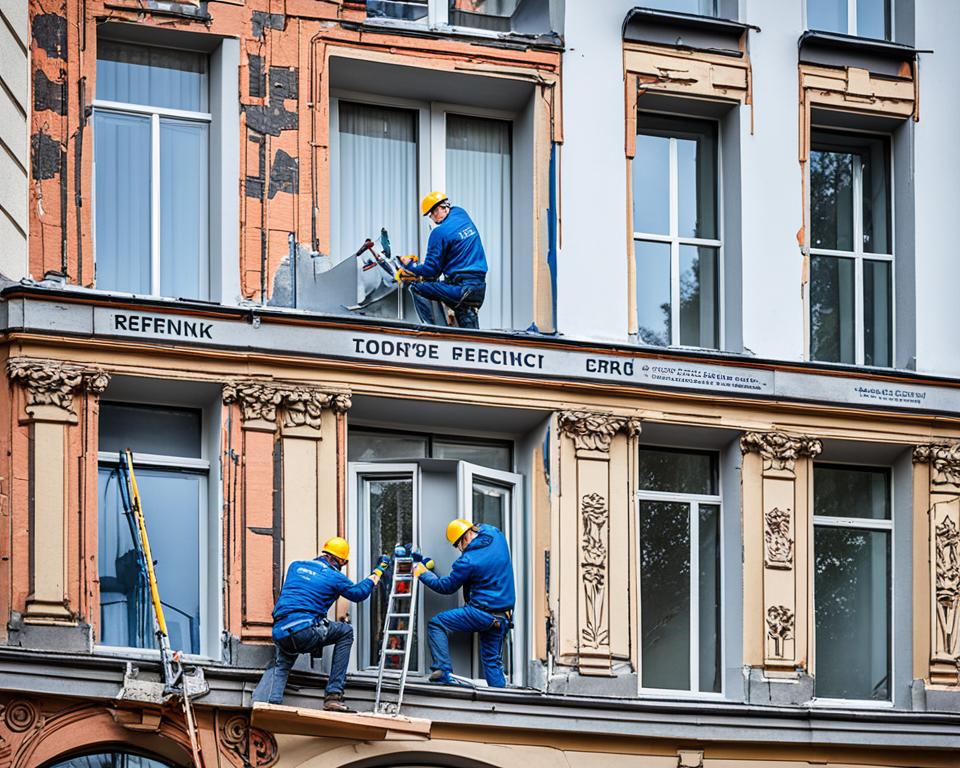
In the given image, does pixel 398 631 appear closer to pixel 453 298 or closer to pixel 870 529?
pixel 453 298

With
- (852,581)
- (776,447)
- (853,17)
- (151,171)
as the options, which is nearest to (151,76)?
(151,171)

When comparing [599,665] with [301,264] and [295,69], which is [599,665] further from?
[295,69]

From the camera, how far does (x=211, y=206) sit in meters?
27.6

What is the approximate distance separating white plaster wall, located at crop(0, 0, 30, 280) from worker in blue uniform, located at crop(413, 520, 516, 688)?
Answer: 536 cm

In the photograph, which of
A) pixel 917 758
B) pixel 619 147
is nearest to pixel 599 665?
pixel 917 758

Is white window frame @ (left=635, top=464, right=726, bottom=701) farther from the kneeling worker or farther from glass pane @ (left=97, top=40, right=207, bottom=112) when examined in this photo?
glass pane @ (left=97, top=40, right=207, bottom=112)

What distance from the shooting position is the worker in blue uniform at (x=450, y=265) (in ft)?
91.3

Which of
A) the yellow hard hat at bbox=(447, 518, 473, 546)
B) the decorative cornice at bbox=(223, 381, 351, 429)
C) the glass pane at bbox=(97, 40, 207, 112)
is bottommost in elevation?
the yellow hard hat at bbox=(447, 518, 473, 546)

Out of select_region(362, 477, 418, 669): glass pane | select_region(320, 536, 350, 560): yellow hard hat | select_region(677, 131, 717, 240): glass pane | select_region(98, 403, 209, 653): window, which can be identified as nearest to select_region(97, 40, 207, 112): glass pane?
select_region(98, 403, 209, 653): window

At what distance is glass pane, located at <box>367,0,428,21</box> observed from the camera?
28.4m

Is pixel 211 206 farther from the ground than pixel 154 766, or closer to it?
farther from the ground

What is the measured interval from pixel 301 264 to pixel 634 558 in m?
4.97

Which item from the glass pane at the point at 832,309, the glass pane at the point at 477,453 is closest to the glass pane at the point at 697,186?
the glass pane at the point at 832,309

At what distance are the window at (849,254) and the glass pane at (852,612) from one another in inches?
87.0
